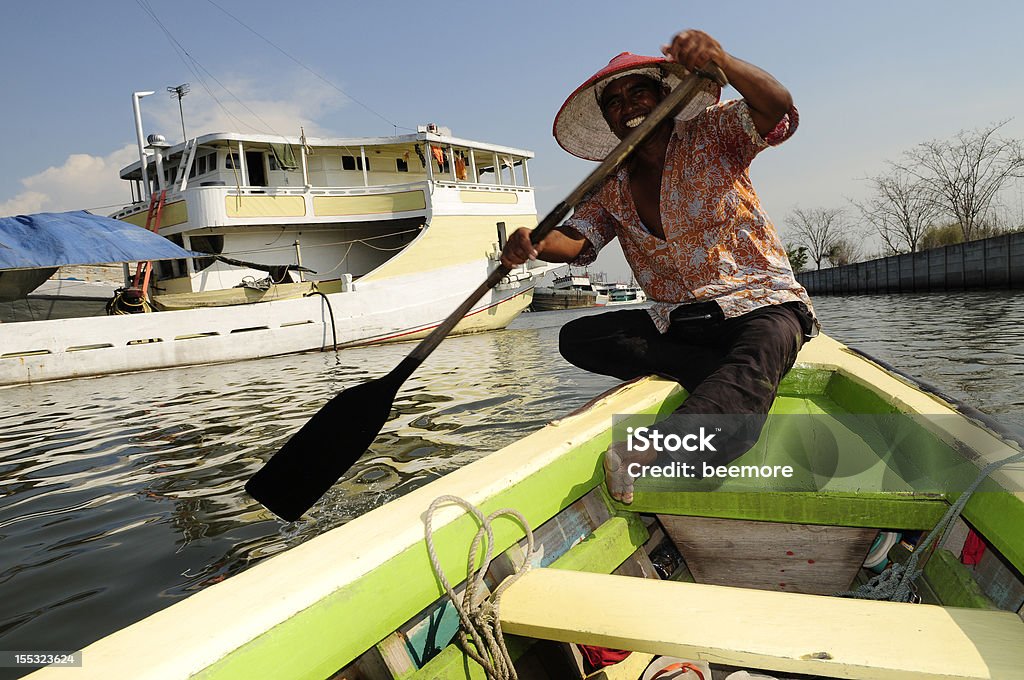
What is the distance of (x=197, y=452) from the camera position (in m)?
4.62

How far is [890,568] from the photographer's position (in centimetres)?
168

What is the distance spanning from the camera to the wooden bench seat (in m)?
0.94

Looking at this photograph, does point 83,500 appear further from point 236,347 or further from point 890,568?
point 236,347

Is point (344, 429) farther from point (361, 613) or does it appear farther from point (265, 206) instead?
point (265, 206)

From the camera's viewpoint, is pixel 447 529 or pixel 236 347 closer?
pixel 447 529

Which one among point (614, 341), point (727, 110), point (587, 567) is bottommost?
point (587, 567)

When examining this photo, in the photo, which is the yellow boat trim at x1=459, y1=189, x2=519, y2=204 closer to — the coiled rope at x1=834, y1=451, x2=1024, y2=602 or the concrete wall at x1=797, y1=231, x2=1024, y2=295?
the coiled rope at x1=834, y1=451, x2=1024, y2=602

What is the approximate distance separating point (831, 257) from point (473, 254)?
47278 millimetres

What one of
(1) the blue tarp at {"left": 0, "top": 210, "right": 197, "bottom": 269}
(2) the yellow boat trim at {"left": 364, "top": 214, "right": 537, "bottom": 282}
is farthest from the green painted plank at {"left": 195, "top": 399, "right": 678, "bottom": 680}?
(2) the yellow boat trim at {"left": 364, "top": 214, "right": 537, "bottom": 282}

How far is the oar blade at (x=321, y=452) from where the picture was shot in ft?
6.79

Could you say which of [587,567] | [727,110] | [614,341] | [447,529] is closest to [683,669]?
[587,567]

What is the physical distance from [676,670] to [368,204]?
14860 millimetres

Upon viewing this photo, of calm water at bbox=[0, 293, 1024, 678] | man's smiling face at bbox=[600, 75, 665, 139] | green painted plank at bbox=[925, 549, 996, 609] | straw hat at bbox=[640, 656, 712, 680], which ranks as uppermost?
man's smiling face at bbox=[600, 75, 665, 139]

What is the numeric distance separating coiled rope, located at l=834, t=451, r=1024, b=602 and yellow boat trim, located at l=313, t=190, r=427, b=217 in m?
14.5
